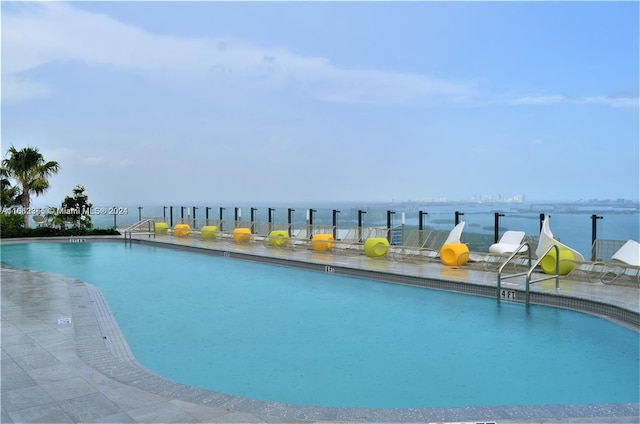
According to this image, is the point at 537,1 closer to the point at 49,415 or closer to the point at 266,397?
the point at 266,397

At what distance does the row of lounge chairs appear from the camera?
791 cm

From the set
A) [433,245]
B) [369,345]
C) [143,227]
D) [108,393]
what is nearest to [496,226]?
[433,245]

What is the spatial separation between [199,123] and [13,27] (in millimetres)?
Answer: 13400

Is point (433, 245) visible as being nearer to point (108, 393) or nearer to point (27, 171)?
point (108, 393)

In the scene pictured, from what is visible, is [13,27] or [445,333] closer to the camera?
[445,333]

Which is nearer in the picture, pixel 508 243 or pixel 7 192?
pixel 508 243

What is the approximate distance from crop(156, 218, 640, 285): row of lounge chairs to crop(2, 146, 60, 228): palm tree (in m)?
7.77

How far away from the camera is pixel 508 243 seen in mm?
9789

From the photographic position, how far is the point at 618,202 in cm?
1035

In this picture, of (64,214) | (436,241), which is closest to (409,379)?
(436,241)

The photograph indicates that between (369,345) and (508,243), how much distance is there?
559 centimetres

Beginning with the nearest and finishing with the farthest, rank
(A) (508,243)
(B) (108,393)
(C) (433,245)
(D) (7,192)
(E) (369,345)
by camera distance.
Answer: (B) (108,393) < (E) (369,345) < (A) (508,243) < (C) (433,245) < (D) (7,192)

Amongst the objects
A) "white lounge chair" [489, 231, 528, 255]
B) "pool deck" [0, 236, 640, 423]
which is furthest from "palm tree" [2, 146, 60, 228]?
"white lounge chair" [489, 231, 528, 255]

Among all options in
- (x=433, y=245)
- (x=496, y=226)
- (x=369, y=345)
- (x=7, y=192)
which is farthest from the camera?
(x=7, y=192)
